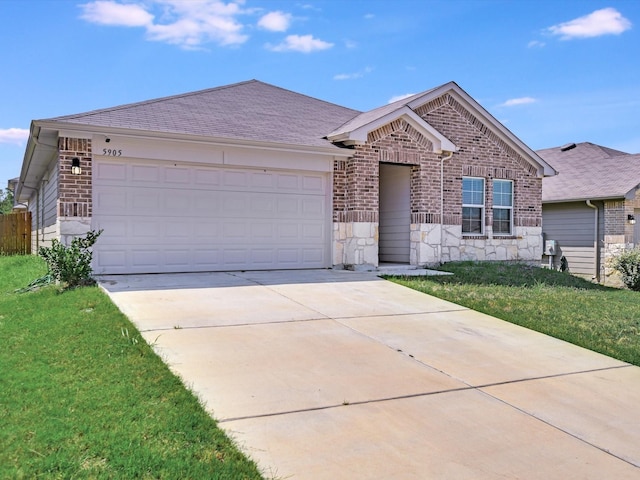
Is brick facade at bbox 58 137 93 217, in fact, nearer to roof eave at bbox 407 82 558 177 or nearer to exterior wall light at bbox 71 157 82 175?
exterior wall light at bbox 71 157 82 175

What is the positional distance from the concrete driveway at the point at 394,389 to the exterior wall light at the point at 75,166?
3272mm

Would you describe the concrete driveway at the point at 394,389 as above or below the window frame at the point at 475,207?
below

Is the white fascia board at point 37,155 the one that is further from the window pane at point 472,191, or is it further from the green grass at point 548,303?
the window pane at point 472,191

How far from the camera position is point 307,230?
12844mm

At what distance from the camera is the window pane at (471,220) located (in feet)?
49.2

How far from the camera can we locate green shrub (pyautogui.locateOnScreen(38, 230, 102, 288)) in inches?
360

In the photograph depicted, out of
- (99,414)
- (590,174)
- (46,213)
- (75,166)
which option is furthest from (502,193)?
(99,414)

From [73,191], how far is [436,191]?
8.83 metres

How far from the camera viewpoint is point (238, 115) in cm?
1333

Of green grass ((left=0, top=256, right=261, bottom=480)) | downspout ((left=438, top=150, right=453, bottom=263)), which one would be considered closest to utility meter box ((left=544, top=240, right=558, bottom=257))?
downspout ((left=438, top=150, right=453, bottom=263))

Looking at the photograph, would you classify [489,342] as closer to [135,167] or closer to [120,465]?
[120,465]

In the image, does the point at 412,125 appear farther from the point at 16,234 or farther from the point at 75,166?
the point at 16,234

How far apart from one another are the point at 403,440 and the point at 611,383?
9.19 ft

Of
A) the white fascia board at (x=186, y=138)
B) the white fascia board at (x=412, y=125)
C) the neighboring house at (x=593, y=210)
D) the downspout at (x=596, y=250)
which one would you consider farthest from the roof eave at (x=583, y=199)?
the white fascia board at (x=186, y=138)
